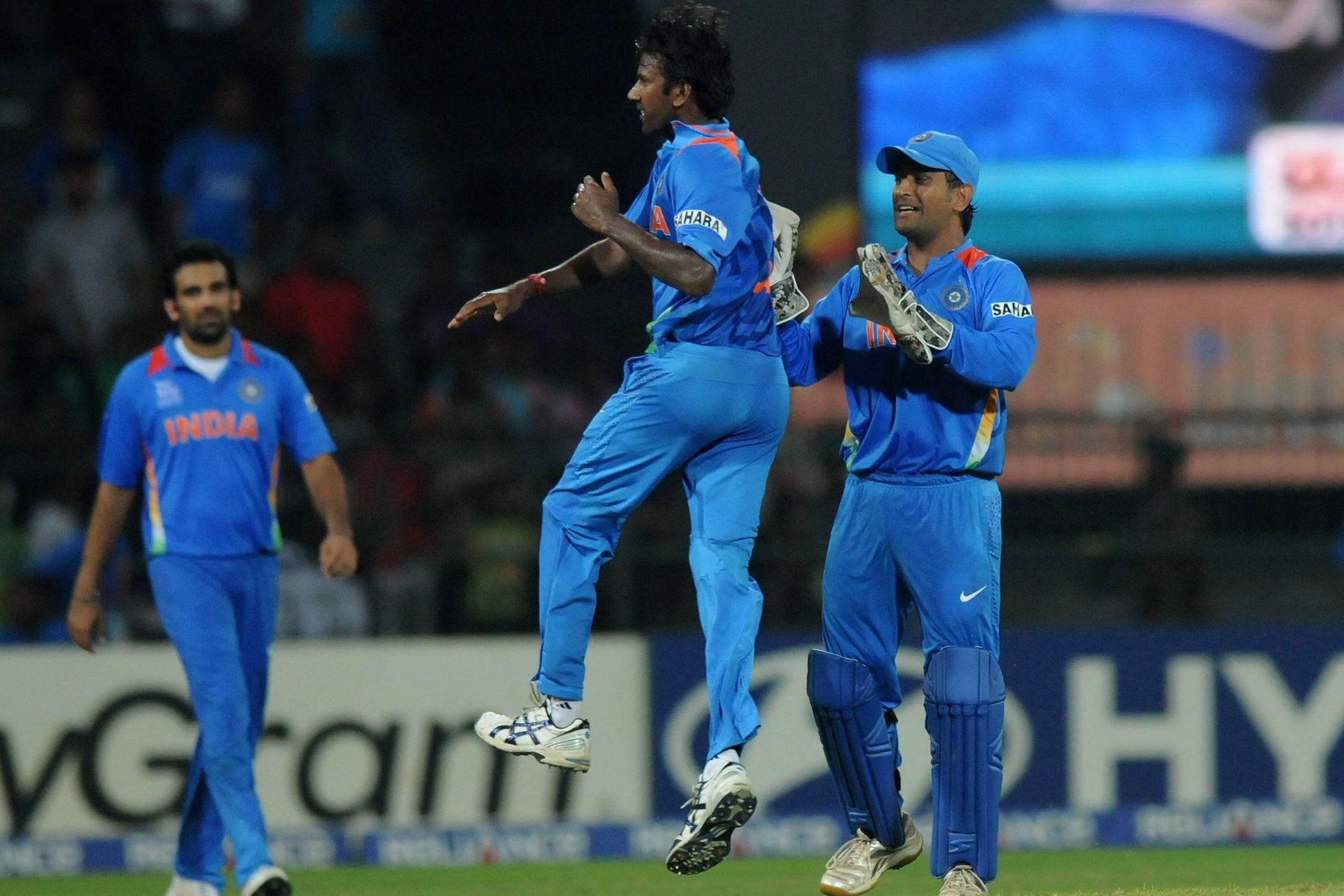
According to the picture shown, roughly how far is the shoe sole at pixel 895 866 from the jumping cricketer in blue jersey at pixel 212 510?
6.99 feet

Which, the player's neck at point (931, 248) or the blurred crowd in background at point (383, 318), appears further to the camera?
the blurred crowd in background at point (383, 318)

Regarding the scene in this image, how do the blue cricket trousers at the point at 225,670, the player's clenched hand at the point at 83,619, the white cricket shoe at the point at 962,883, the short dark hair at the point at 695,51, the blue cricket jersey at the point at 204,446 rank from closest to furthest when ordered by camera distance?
1. the short dark hair at the point at 695,51
2. the white cricket shoe at the point at 962,883
3. the blue cricket trousers at the point at 225,670
4. the blue cricket jersey at the point at 204,446
5. the player's clenched hand at the point at 83,619

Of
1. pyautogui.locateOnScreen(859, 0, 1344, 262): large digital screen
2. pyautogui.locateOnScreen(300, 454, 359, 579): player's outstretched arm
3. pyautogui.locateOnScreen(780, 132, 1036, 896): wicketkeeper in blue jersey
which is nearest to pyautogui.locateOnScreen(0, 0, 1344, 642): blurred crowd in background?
pyautogui.locateOnScreen(859, 0, 1344, 262): large digital screen

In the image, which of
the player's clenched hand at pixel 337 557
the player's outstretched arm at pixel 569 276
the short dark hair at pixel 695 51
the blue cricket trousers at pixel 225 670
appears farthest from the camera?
the player's clenched hand at pixel 337 557

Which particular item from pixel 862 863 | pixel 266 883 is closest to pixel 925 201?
pixel 862 863

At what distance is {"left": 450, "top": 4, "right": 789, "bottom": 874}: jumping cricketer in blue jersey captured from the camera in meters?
6.52

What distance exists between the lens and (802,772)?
1098 cm

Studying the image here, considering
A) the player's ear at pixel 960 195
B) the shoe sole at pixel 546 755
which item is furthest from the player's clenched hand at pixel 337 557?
the player's ear at pixel 960 195

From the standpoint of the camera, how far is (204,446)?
8070 millimetres

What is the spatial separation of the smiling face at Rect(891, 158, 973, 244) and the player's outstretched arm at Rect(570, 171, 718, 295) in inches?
32.2

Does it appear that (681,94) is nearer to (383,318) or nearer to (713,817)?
(713,817)

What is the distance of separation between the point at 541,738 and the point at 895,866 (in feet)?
4.63

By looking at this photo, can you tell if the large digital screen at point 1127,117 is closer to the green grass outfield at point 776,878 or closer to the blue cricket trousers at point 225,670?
the green grass outfield at point 776,878

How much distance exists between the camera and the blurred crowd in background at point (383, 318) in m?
11.4
